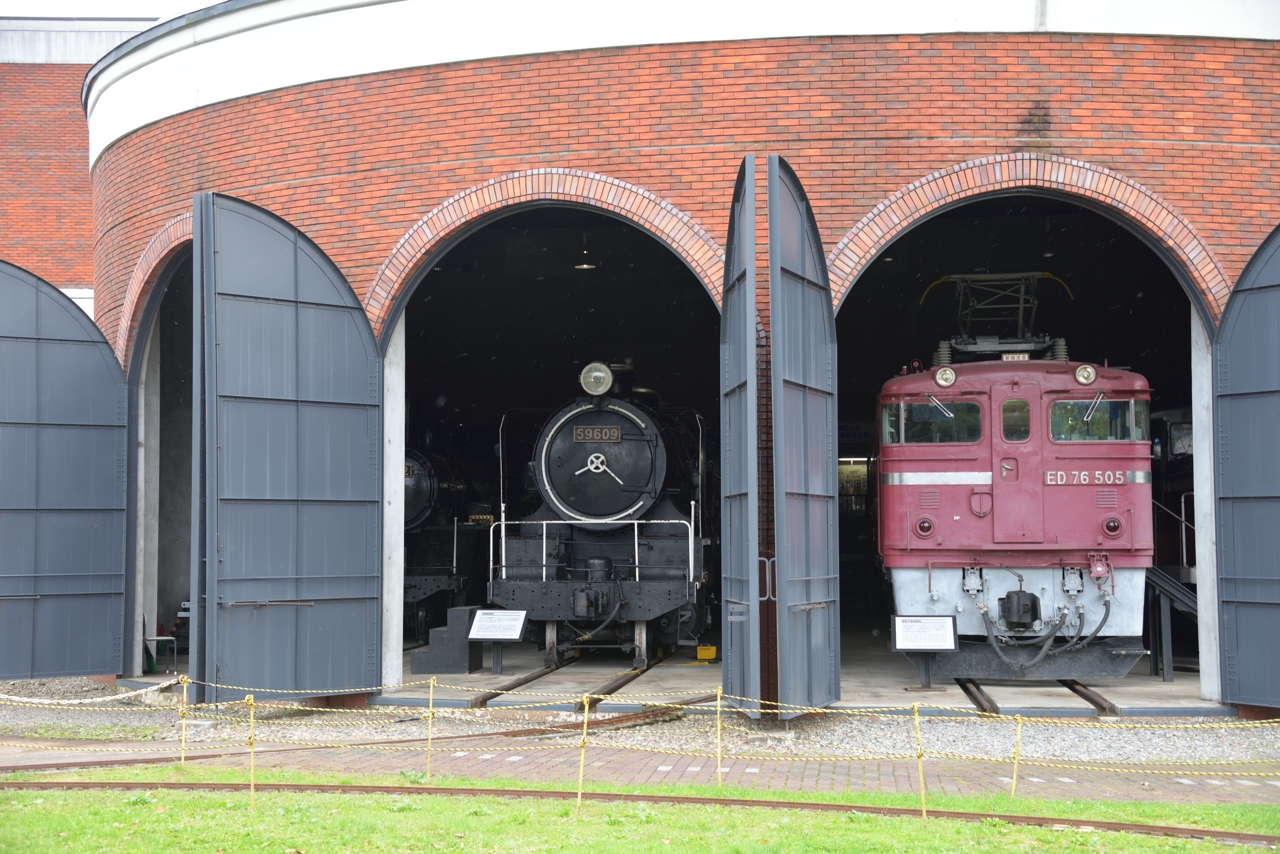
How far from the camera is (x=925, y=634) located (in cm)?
1273

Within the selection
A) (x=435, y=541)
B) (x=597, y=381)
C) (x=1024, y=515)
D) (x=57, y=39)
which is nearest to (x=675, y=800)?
(x=1024, y=515)

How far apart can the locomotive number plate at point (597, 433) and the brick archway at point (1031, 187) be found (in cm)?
405

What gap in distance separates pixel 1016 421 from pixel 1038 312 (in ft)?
26.3

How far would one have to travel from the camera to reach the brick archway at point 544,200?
1236cm

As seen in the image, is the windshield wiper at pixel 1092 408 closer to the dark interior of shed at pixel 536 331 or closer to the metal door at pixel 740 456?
the metal door at pixel 740 456

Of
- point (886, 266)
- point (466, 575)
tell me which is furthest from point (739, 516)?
point (886, 266)

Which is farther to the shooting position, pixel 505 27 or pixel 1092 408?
pixel 1092 408

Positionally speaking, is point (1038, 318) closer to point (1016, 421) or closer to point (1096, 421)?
point (1096, 421)

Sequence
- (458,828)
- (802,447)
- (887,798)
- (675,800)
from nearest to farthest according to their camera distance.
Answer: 1. (458,828)
2. (675,800)
3. (887,798)
4. (802,447)

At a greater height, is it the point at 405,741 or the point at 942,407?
the point at 942,407

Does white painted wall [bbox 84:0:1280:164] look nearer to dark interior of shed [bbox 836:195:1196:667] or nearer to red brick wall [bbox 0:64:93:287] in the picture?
dark interior of shed [bbox 836:195:1196:667]

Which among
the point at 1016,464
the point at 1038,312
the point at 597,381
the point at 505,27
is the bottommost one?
the point at 1016,464

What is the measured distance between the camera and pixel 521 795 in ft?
27.0

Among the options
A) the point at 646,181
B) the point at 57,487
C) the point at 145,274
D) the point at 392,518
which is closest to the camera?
the point at 646,181
